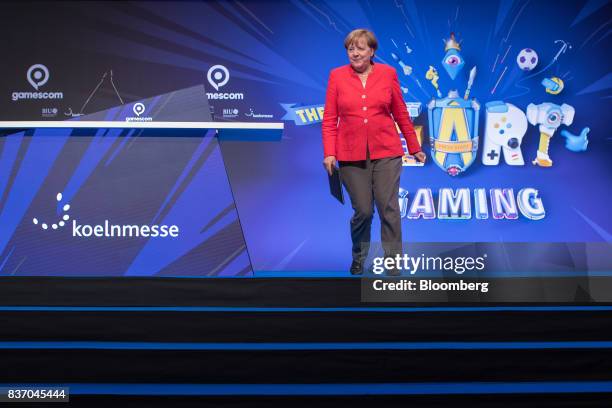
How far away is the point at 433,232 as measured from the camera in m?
5.01

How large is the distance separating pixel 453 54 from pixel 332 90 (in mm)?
1914

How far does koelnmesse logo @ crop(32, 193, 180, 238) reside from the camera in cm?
332

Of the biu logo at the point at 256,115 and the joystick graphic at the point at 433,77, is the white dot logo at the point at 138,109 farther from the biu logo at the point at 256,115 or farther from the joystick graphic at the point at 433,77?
the joystick graphic at the point at 433,77

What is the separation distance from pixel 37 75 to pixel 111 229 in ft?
6.91

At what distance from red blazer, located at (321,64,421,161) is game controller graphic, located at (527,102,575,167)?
1.95 meters

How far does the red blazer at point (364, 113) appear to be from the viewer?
342cm

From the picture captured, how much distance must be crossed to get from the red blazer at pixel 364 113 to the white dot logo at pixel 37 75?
8.41 ft

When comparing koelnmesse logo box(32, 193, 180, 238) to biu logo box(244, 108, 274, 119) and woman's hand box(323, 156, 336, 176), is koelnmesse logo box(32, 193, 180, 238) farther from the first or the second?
biu logo box(244, 108, 274, 119)

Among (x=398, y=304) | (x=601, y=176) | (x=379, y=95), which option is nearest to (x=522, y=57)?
(x=601, y=176)
